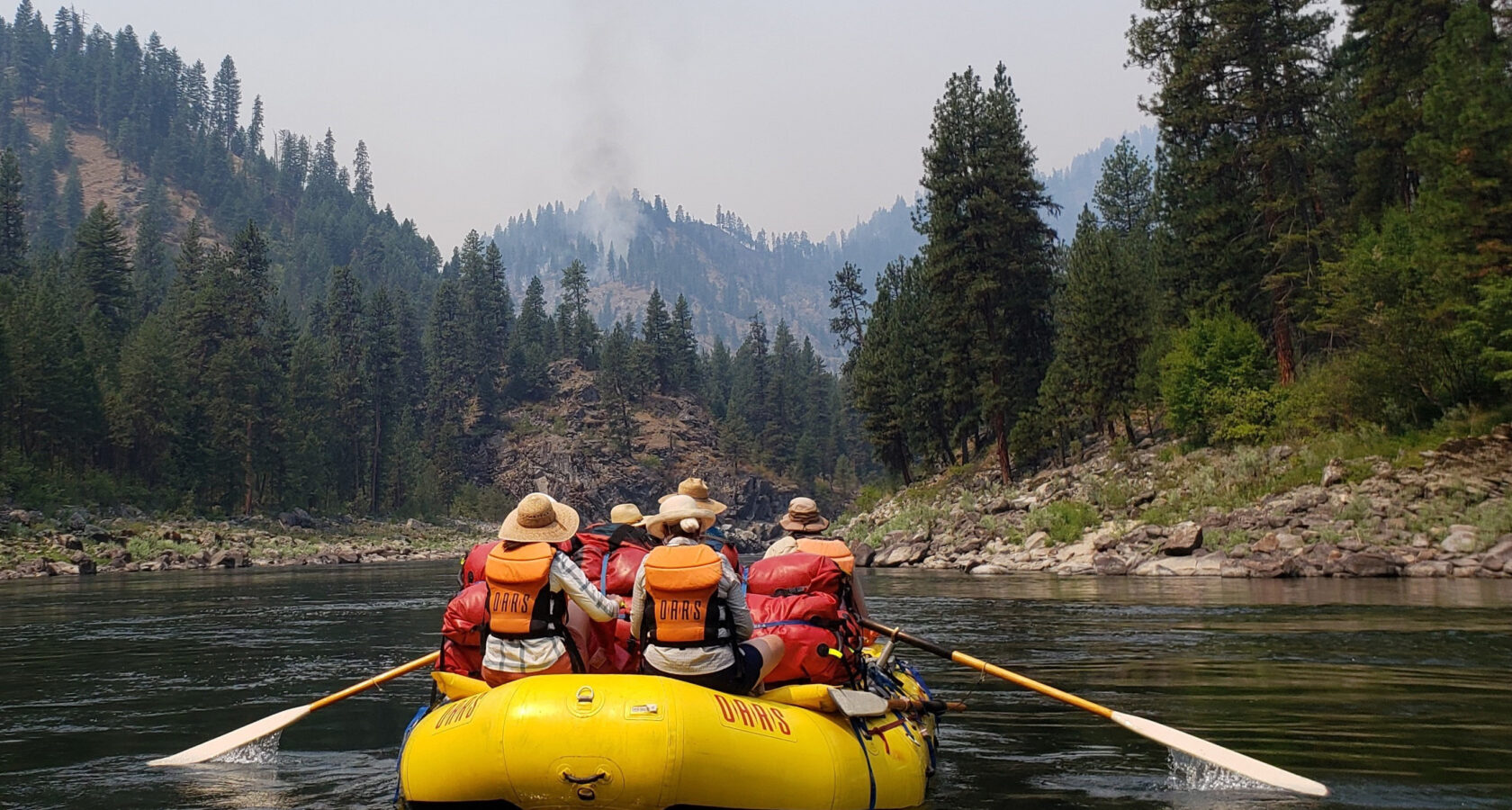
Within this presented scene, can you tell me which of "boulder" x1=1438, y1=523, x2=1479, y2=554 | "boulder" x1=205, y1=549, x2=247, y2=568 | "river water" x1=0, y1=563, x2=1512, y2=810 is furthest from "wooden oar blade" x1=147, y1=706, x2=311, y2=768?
"boulder" x1=205, y1=549, x2=247, y2=568

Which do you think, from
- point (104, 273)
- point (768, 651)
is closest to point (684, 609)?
point (768, 651)

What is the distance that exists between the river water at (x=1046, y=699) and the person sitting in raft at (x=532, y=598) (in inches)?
64.2

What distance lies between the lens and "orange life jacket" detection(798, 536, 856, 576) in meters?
7.95

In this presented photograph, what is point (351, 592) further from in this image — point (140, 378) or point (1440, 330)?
point (140, 378)

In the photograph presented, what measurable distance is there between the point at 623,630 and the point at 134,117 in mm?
190692

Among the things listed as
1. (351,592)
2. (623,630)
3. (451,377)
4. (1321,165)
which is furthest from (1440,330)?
(451,377)

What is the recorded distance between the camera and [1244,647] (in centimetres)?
1351

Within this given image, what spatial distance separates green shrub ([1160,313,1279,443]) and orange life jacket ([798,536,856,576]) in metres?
28.6

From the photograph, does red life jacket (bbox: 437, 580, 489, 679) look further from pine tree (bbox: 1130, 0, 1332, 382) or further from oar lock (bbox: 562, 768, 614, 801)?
pine tree (bbox: 1130, 0, 1332, 382)

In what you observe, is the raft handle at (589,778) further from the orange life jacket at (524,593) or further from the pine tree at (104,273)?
the pine tree at (104,273)

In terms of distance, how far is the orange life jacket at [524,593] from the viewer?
663cm

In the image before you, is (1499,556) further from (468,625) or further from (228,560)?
(228,560)

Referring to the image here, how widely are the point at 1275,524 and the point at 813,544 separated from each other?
20.6m

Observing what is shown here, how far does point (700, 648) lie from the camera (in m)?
6.55
